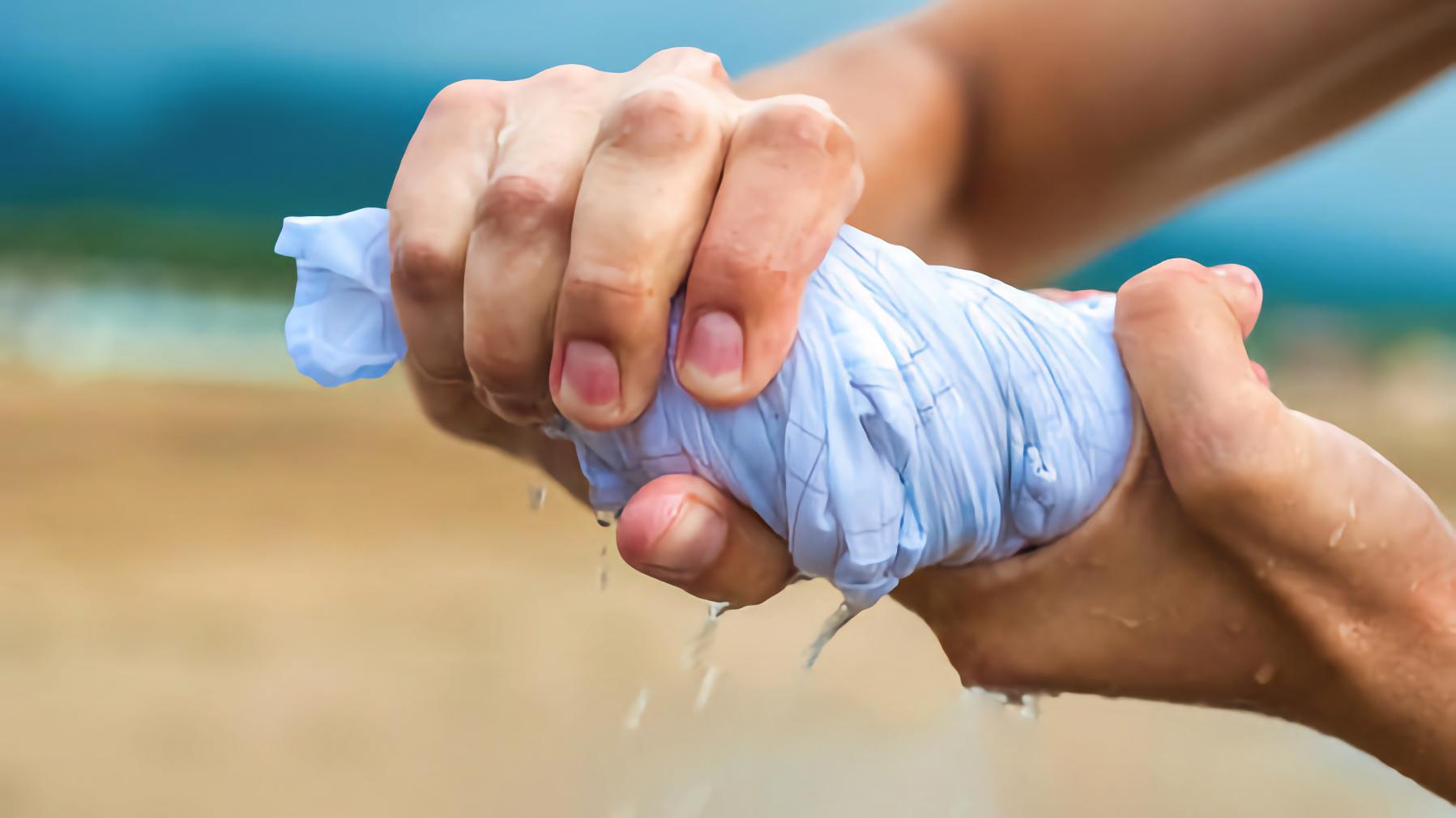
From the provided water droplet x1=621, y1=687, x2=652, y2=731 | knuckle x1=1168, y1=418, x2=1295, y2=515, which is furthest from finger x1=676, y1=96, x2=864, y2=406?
water droplet x1=621, y1=687, x2=652, y2=731

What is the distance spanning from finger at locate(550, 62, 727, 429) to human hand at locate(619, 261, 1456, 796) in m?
0.06

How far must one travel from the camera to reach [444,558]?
2.04 meters

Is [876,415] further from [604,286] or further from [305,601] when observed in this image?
[305,601]

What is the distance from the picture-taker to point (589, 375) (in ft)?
1.56

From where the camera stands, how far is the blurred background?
59.6 inches

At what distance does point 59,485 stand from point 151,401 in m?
0.49

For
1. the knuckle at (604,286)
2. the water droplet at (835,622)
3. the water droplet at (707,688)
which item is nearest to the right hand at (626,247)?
the knuckle at (604,286)

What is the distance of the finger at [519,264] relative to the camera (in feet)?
1.56

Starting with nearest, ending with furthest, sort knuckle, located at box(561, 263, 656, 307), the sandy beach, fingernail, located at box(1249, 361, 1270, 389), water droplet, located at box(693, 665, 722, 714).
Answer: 1. knuckle, located at box(561, 263, 656, 307)
2. fingernail, located at box(1249, 361, 1270, 389)
3. the sandy beach
4. water droplet, located at box(693, 665, 722, 714)

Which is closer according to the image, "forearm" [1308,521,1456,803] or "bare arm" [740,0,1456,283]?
"forearm" [1308,521,1456,803]

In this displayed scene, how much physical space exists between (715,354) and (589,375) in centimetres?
6

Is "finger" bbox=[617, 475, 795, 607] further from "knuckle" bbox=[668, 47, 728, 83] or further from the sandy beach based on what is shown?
the sandy beach

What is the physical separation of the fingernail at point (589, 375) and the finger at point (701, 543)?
5 cm

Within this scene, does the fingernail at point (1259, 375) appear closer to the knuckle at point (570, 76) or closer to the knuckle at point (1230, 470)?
the knuckle at point (1230, 470)
